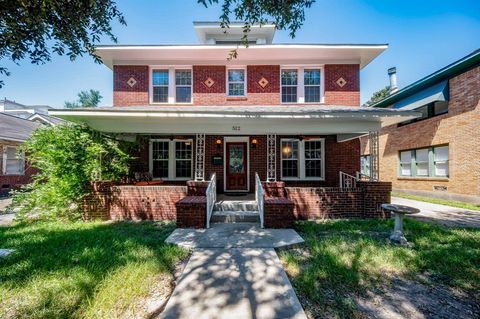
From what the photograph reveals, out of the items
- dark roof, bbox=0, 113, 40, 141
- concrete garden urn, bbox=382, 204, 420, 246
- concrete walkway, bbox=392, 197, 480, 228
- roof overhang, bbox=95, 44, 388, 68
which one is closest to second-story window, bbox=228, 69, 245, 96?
roof overhang, bbox=95, 44, 388, 68

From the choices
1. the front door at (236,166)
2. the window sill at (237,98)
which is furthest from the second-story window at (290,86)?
the front door at (236,166)

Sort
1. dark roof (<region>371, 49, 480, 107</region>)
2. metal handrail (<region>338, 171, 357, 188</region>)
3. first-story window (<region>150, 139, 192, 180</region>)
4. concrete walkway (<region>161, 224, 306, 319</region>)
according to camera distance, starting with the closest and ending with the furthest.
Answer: concrete walkway (<region>161, 224, 306, 319</region>) → metal handrail (<region>338, 171, 357, 188</region>) → dark roof (<region>371, 49, 480, 107</region>) → first-story window (<region>150, 139, 192, 180</region>)

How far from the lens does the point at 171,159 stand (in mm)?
10750

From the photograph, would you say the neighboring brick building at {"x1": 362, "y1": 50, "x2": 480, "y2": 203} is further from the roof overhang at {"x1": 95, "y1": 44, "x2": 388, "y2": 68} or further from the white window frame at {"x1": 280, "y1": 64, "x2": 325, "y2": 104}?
the white window frame at {"x1": 280, "y1": 64, "x2": 325, "y2": 104}

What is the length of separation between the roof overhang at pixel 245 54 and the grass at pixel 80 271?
8.00 meters

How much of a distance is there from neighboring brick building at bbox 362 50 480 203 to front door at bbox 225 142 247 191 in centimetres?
1054

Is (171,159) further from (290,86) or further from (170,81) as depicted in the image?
(290,86)

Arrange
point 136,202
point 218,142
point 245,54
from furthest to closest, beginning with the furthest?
point 218,142 < point 245,54 < point 136,202

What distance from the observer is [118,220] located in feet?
25.0

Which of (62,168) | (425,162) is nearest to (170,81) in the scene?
(62,168)

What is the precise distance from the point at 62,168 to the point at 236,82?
25.8 feet

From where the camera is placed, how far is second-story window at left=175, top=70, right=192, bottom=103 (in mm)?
11016

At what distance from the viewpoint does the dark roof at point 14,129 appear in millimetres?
13879

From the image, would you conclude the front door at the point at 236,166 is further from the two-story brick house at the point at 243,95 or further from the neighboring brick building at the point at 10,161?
the neighboring brick building at the point at 10,161
